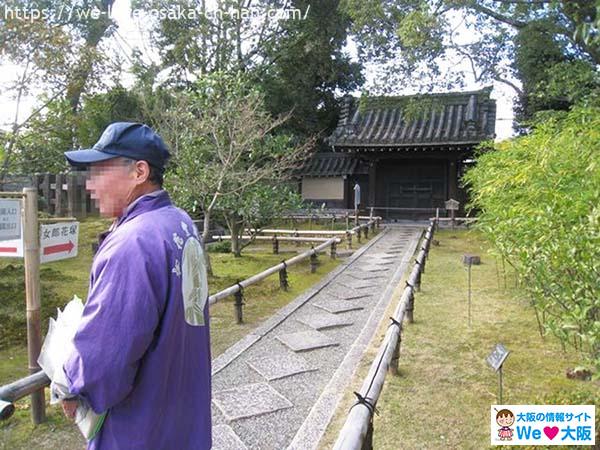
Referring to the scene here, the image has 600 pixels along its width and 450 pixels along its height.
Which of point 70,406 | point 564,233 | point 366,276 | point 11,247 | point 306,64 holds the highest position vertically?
point 306,64

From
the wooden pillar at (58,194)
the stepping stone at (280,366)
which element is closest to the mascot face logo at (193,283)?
the stepping stone at (280,366)

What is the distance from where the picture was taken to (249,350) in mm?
4766

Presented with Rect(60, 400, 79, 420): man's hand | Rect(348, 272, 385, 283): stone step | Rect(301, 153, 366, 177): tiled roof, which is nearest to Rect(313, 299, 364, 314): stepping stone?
Rect(348, 272, 385, 283): stone step

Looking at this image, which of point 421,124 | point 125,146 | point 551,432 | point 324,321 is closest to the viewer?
point 125,146

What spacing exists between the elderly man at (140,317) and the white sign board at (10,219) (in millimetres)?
2107

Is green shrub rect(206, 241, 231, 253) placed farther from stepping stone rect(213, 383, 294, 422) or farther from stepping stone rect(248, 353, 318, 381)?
stepping stone rect(213, 383, 294, 422)

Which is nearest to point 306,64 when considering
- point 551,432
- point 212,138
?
point 212,138

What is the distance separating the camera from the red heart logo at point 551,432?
2643 millimetres

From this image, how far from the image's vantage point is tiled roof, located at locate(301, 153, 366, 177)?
1936cm

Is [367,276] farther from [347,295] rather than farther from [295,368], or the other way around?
[295,368]

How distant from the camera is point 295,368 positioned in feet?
14.1

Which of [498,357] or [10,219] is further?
[10,219]

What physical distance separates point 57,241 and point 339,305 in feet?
13.2

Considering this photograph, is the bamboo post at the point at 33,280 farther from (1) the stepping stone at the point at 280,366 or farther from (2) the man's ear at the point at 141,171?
(2) the man's ear at the point at 141,171
